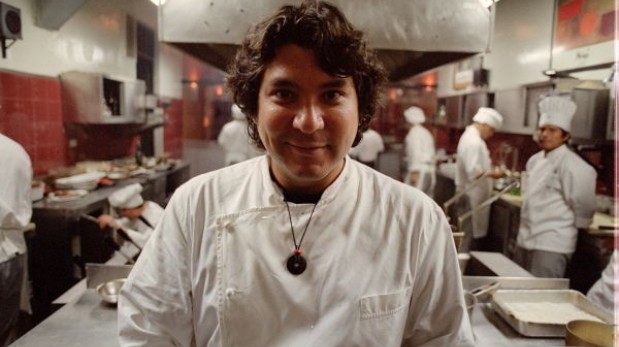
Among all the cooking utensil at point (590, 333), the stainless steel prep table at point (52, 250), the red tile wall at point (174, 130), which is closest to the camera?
the cooking utensil at point (590, 333)

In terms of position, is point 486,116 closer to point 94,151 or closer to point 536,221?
point 536,221

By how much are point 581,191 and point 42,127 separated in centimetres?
492

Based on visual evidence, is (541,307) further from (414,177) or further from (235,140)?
(235,140)

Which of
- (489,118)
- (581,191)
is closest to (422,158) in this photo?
(489,118)

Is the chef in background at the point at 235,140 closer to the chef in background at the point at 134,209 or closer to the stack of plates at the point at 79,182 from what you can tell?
the stack of plates at the point at 79,182

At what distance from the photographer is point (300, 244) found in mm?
1172

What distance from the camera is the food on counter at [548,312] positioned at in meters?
1.87

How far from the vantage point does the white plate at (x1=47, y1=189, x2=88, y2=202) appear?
164 inches

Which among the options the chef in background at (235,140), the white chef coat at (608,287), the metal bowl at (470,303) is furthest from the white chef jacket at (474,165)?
the chef in background at (235,140)

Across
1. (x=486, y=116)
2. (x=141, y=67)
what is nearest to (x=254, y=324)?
(x=486, y=116)

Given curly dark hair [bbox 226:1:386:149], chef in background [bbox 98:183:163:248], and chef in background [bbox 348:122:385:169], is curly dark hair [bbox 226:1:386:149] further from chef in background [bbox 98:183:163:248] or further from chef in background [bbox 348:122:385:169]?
chef in background [bbox 348:122:385:169]

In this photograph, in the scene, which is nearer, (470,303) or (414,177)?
(470,303)

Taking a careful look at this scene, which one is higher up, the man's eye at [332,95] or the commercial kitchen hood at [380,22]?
the commercial kitchen hood at [380,22]

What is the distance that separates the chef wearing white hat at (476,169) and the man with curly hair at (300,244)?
3.56 meters
